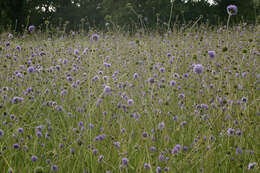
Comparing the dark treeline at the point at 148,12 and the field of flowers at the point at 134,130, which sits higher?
the dark treeline at the point at 148,12

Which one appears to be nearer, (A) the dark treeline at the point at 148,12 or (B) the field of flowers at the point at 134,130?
(B) the field of flowers at the point at 134,130

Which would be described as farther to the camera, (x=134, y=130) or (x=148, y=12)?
(x=148, y=12)

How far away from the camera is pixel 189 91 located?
3119mm

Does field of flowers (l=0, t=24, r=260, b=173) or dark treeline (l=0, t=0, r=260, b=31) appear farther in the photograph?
dark treeline (l=0, t=0, r=260, b=31)

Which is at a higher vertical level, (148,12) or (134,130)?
(148,12)

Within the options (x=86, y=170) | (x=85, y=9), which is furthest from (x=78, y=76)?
(x=85, y=9)

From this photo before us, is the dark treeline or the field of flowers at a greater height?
the dark treeline

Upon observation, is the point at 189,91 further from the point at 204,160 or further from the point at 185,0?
the point at 185,0

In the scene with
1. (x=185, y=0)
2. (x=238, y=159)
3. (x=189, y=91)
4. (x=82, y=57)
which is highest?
(x=185, y=0)

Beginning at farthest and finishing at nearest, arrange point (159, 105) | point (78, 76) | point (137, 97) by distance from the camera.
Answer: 1. point (78, 76)
2. point (137, 97)
3. point (159, 105)

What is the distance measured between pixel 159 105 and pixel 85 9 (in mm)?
30448

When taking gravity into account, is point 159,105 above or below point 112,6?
below

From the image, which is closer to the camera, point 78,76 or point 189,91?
point 189,91

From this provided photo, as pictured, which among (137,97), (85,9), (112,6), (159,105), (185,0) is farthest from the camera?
(85,9)
